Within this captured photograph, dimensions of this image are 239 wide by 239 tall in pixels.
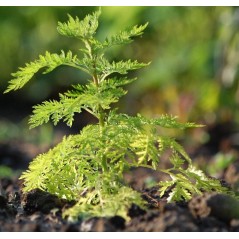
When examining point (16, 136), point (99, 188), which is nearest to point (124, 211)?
point (99, 188)

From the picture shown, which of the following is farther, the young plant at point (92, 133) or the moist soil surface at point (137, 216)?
the young plant at point (92, 133)

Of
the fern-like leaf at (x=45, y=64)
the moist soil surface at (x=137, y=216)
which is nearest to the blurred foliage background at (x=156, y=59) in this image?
the moist soil surface at (x=137, y=216)

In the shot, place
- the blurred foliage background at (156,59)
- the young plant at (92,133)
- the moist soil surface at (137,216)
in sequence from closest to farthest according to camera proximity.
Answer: the moist soil surface at (137,216) < the young plant at (92,133) < the blurred foliage background at (156,59)

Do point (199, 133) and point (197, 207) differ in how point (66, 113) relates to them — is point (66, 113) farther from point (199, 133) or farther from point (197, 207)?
point (199, 133)

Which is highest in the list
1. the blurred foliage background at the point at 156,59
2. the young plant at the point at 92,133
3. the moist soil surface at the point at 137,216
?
the blurred foliage background at the point at 156,59

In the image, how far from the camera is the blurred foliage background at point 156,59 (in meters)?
7.71

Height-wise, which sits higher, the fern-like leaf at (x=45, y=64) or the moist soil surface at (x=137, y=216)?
the fern-like leaf at (x=45, y=64)

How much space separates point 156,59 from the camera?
9734mm

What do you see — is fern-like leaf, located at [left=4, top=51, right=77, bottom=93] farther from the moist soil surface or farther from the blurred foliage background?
the blurred foliage background

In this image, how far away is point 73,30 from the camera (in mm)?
3271

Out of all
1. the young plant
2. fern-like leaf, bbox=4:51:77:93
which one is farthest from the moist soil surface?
fern-like leaf, bbox=4:51:77:93

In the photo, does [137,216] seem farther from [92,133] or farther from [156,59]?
[156,59]

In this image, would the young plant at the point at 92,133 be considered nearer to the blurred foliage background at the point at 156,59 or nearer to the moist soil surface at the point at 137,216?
the moist soil surface at the point at 137,216

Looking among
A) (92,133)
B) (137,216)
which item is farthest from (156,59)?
(137,216)
